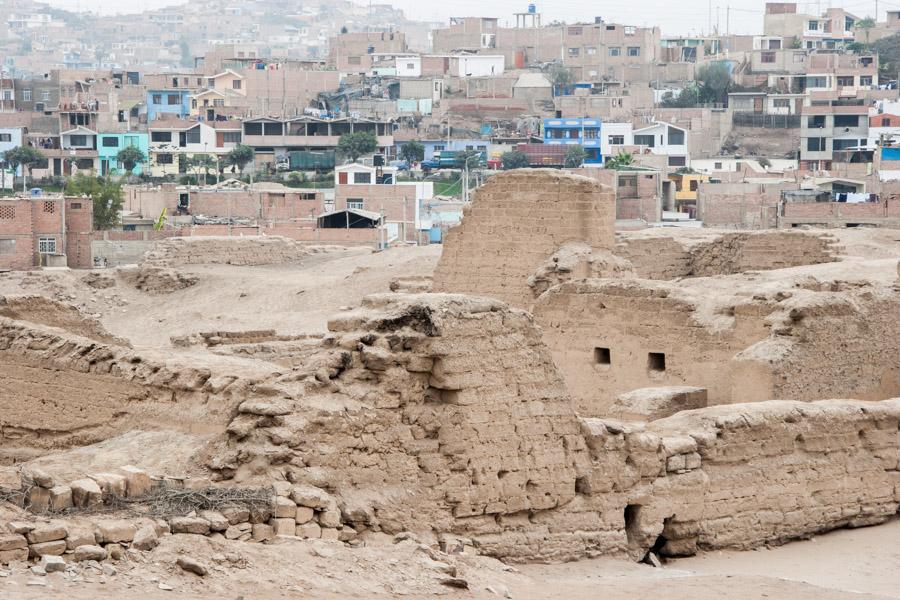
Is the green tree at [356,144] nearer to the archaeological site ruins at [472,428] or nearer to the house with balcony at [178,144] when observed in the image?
the house with balcony at [178,144]

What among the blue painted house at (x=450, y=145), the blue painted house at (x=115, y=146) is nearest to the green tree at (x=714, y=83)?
the blue painted house at (x=450, y=145)

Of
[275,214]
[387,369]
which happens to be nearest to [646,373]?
[387,369]

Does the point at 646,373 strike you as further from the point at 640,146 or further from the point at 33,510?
the point at 640,146

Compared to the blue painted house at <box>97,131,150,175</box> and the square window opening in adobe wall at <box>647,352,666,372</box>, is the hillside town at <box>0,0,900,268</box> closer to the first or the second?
the blue painted house at <box>97,131,150,175</box>

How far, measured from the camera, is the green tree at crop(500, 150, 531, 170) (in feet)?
274

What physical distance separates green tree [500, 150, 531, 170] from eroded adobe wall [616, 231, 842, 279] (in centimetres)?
5619

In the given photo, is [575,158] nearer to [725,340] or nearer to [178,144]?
[178,144]

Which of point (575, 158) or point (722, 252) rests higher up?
point (722, 252)

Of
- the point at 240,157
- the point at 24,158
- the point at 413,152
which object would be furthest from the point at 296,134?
the point at 24,158

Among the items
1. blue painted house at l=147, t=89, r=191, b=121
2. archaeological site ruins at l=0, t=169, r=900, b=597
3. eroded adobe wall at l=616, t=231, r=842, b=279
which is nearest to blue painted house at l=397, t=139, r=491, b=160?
blue painted house at l=147, t=89, r=191, b=121

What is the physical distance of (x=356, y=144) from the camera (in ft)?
273

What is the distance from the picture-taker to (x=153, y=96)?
108 meters

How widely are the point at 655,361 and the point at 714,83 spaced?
95.4 meters

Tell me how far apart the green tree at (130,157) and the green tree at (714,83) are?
3733cm
